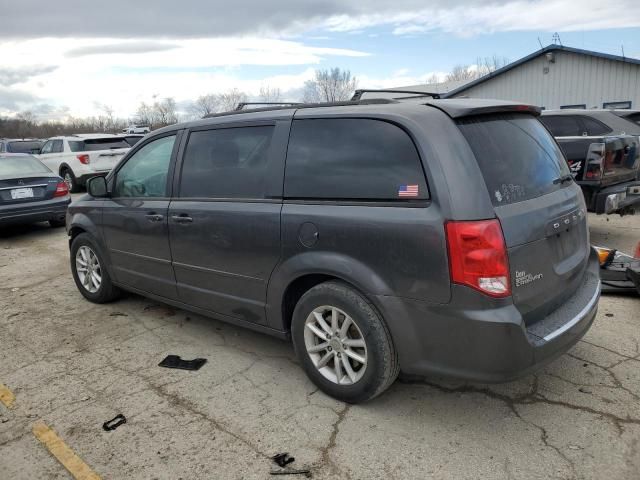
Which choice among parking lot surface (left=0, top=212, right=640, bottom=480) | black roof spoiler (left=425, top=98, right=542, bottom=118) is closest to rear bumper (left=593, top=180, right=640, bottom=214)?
parking lot surface (left=0, top=212, right=640, bottom=480)

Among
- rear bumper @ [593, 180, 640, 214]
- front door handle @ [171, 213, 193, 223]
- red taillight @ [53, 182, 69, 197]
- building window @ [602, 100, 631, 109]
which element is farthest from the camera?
building window @ [602, 100, 631, 109]

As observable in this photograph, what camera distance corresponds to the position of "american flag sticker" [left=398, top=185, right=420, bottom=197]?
8.84 ft

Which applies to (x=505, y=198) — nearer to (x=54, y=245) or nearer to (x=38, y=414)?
(x=38, y=414)

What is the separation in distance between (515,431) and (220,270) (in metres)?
2.15

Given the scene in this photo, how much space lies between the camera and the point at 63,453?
2.82 metres

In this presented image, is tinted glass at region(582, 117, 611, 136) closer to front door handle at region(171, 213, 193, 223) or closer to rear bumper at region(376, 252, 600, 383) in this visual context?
rear bumper at region(376, 252, 600, 383)

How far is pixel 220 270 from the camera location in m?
3.68

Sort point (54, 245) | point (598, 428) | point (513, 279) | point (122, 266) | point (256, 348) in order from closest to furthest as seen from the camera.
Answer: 1. point (513, 279)
2. point (598, 428)
3. point (256, 348)
4. point (122, 266)
5. point (54, 245)

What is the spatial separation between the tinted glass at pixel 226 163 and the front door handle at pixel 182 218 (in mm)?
160

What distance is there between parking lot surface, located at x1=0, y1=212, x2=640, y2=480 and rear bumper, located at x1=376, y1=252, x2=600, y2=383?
0.43 m

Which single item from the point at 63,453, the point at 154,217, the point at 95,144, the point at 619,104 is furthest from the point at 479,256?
the point at 619,104

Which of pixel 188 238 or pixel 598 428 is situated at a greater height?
pixel 188 238

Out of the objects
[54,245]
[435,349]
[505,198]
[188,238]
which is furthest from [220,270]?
[54,245]

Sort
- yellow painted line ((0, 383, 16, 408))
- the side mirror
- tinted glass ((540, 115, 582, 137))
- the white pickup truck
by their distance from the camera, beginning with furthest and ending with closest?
the white pickup truck → tinted glass ((540, 115, 582, 137)) → the side mirror → yellow painted line ((0, 383, 16, 408))
